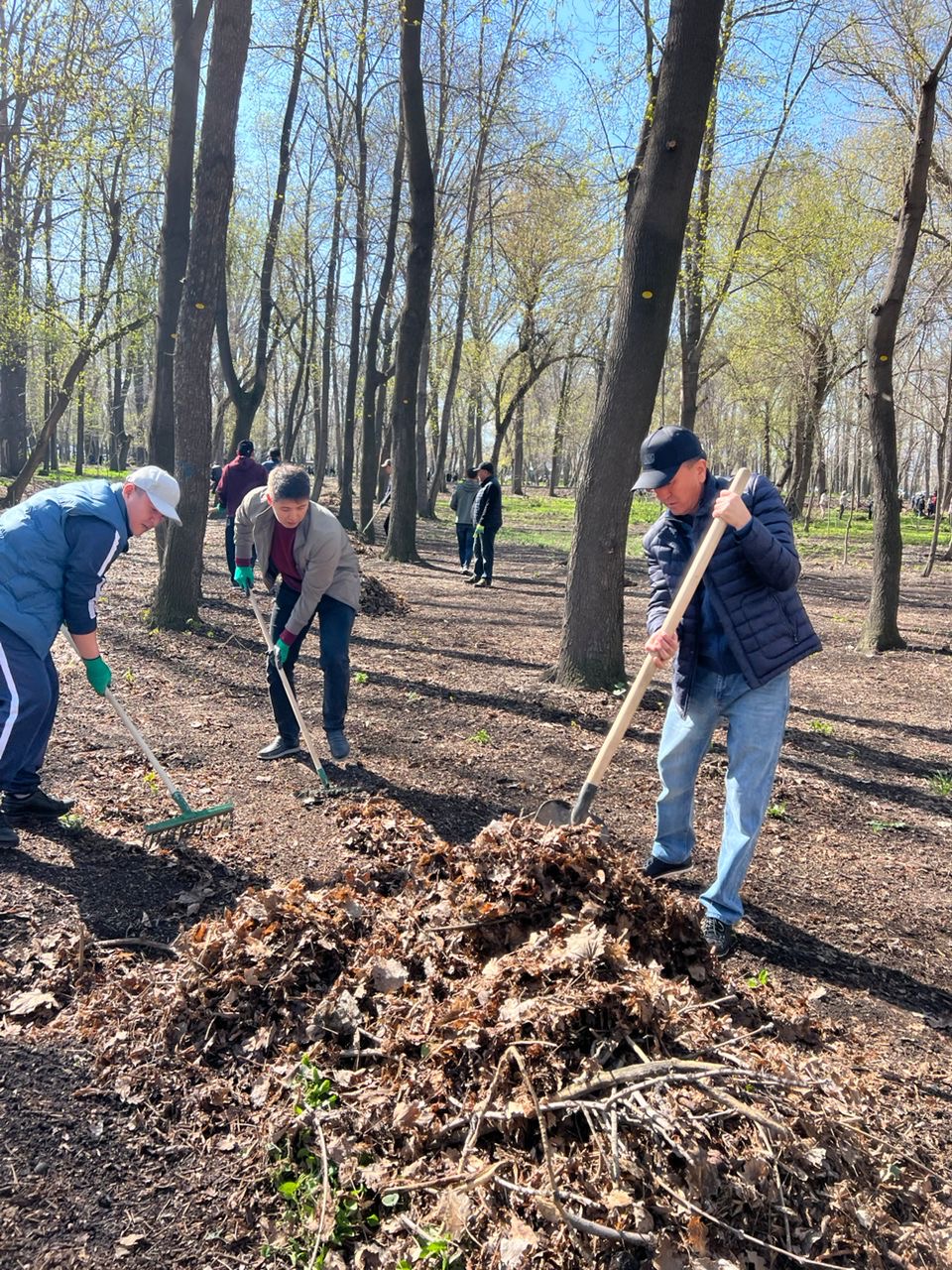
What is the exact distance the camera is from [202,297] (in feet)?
27.8

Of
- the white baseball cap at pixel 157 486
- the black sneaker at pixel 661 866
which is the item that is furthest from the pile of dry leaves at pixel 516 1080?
the white baseball cap at pixel 157 486

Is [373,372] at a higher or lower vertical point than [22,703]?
higher

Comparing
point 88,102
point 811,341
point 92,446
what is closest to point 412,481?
point 88,102

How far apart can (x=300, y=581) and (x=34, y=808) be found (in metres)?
2.02

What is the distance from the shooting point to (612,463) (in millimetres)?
6863

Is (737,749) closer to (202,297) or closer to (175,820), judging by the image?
(175,820)

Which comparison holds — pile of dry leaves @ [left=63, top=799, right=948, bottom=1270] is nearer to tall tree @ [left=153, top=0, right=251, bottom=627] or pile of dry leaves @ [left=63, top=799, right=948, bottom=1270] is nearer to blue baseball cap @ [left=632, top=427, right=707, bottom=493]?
blue baseball cap @ [left=632, top=427, right=707, bottom=493]

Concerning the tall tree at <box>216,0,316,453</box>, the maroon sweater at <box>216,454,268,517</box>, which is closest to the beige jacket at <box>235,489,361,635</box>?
the maroon sweater at <box>216,454,268,517</box>

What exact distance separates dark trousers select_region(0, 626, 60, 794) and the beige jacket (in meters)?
1.49

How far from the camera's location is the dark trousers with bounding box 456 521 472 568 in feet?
50.5

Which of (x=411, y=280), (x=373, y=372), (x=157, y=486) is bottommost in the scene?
(x=157, y=486)

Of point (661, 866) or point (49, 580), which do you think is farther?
point (49, 580)

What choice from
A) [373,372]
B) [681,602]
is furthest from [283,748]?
[373,372]

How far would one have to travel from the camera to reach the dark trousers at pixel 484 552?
13922mm
